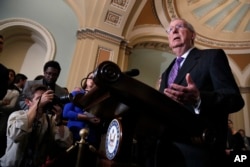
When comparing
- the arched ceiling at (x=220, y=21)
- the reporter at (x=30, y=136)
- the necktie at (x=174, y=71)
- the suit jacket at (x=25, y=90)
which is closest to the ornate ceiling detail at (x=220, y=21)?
the arched ceiling at (x=220, y=21)

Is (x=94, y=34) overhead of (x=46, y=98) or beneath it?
overhead

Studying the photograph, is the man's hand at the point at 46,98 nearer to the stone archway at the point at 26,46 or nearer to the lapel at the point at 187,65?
the lapel at the point at 187,65

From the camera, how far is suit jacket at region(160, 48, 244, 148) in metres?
0.91

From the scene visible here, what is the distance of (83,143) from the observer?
141 centimetres

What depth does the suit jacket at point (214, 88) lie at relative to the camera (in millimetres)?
905

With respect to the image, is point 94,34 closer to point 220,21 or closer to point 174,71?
point 220,21

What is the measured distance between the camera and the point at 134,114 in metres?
0.84

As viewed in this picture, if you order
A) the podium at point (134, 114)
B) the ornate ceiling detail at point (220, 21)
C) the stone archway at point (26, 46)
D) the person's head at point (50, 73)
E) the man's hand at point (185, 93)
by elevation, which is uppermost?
the ornate ceiling detail at point (220, 21)

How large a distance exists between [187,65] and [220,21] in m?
8.15

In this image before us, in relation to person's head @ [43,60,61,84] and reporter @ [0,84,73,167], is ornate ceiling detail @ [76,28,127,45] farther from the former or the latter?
reporter @ [0,84,73,167]

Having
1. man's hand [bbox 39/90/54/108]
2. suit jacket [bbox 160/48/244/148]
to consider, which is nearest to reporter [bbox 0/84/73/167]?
man's hand [bbox 39/90/54/108]

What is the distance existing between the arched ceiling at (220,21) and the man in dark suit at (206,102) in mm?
7275

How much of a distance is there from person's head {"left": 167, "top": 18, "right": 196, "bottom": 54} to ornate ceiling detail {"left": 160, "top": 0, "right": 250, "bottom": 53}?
23.0ft

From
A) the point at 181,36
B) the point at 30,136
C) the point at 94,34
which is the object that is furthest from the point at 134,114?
the point at 94,34
